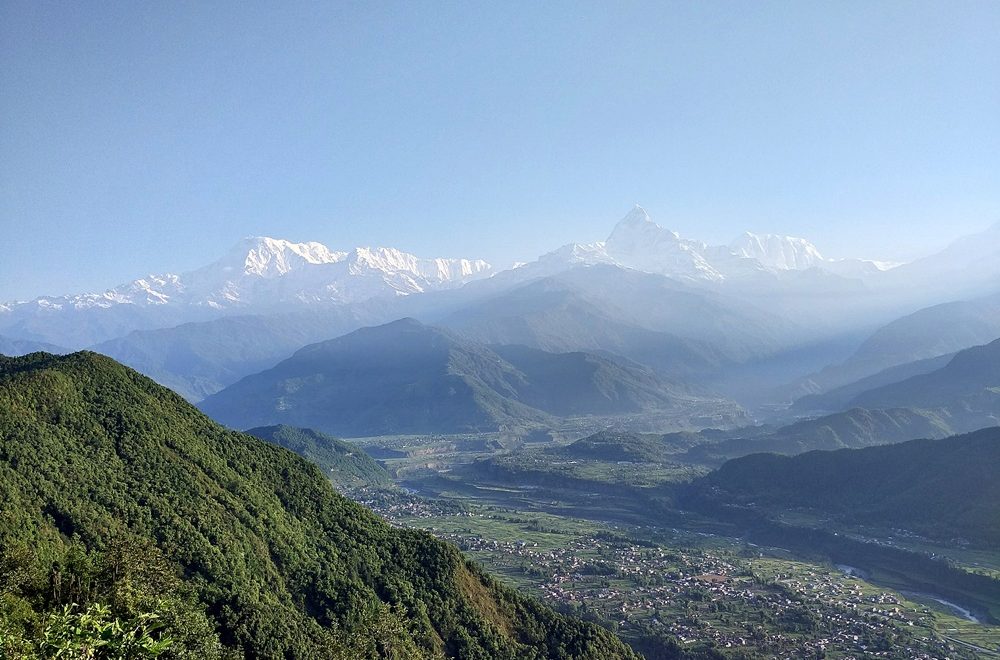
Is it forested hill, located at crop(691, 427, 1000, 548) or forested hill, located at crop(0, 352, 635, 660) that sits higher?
forested hill, located at crop(0, 352, 635, 660)

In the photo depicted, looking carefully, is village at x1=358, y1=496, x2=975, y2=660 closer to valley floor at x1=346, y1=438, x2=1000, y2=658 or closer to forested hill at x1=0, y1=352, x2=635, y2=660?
valley floor at x1=346, y1=438, x2=1000, y2=658

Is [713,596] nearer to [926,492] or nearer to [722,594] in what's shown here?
[722,594]

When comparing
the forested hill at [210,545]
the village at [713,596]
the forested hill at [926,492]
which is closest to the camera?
the forested hill at [210,545]

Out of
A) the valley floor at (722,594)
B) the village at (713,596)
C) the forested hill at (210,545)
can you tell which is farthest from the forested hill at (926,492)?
the forested hill at (210,545)

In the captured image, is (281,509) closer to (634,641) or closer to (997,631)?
(634,641)

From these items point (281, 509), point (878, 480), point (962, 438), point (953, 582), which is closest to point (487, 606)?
point (281, 509)

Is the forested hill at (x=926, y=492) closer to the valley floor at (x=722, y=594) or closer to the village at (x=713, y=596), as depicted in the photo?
the valley floor at (x=722, y=594)

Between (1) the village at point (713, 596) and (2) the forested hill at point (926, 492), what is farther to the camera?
(2) the forested hill at point (926, 492)

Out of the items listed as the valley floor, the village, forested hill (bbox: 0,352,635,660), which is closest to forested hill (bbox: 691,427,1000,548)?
the valley floor
